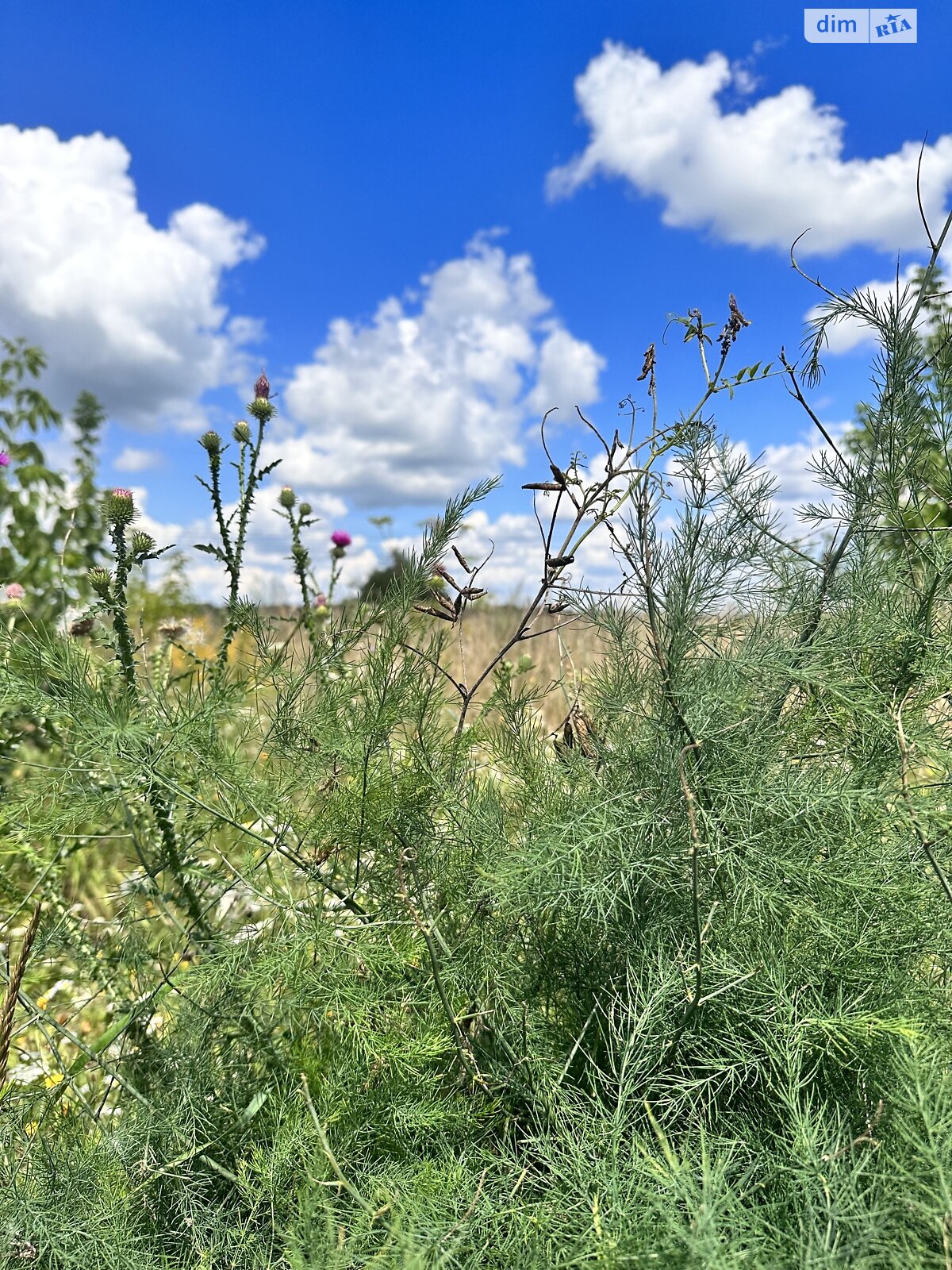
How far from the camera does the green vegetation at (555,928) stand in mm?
693

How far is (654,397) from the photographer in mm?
980

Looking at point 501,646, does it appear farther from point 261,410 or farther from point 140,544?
point 140,544

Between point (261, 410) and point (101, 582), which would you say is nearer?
point (101, 582)

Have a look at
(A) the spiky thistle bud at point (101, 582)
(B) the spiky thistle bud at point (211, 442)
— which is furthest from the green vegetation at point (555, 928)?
(B) the spiky thistle bud at point (211, 442)

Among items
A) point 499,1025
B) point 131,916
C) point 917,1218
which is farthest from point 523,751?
point 917,1218

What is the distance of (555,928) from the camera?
38.5 inches

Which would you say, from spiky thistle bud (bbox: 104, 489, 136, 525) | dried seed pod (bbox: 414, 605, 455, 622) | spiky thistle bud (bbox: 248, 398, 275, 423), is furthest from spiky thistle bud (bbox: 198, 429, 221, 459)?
dried seed pod (bbox: 414, 605, 455, 622)

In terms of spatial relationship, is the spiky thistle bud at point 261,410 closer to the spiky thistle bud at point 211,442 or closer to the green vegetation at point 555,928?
the spiky thistle bud at point 211,442

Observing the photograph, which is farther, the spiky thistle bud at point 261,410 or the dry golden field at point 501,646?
the spiky thistle bud at point 261,410

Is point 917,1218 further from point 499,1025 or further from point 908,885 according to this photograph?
point 499,1025

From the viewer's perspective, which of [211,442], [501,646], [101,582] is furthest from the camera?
[501,646]

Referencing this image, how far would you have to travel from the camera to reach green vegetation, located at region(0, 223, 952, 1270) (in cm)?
69

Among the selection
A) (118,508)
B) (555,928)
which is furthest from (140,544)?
(555,928)

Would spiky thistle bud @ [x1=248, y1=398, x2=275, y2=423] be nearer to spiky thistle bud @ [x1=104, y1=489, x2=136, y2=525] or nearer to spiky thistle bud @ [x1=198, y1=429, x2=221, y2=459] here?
spiky thistle bud @ [x1=198, y1=429, x2=221, y2=459]
